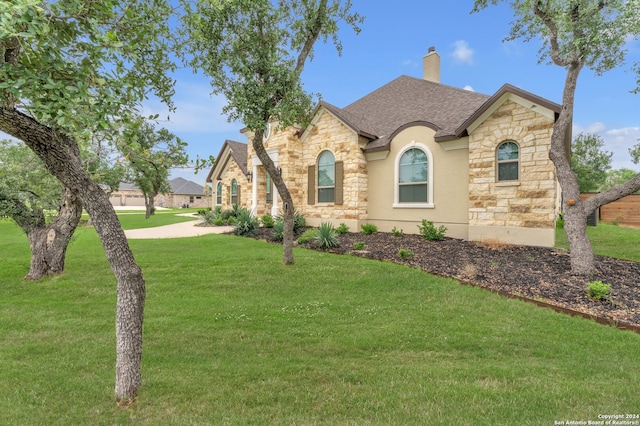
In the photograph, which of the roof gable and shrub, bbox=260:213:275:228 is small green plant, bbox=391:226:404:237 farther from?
the roof gable

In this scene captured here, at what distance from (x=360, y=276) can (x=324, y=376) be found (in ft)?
12.2

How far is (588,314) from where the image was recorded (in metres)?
4.79

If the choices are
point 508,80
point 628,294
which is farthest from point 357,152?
point 628,294

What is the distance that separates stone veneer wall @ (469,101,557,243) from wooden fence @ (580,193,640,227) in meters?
12.0

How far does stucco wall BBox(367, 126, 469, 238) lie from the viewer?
34.8ft

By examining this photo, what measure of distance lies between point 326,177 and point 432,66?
338 inches

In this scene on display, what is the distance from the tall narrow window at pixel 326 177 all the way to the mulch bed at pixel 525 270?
320 cm

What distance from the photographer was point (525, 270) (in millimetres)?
7043

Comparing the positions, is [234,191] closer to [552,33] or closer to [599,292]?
[552,33]

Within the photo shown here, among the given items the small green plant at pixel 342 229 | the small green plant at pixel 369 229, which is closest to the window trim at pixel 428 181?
the small green plant at pixel 369 229

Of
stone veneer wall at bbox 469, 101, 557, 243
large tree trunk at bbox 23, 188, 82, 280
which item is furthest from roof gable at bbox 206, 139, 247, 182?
stone veneer wall at bbox 469, 101, 557, 243

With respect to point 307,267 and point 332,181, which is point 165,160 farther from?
point 332,181

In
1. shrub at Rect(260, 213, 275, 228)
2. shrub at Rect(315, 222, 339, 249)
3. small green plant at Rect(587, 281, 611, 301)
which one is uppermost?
shrub at Rect(260, 213, 275, 228)

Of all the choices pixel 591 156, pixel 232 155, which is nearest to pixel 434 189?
pixel 232 155
